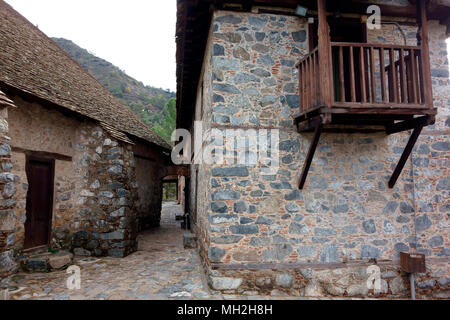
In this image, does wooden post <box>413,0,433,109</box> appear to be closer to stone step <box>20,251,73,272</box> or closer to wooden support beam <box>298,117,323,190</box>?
wooden support beam <box>298,117,323,190</box>

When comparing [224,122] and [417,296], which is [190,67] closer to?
[224,122]

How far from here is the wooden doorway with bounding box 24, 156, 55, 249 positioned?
20.7ft

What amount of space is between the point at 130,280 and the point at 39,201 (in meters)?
3.15

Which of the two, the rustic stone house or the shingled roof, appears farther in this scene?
the shingled roof

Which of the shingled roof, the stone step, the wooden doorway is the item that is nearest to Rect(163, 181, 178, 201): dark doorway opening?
the shingled roof

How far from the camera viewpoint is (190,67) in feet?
24.5

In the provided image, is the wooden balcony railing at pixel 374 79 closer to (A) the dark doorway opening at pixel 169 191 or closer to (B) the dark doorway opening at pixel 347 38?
(B) the dark doorway opening at pixel 347 38

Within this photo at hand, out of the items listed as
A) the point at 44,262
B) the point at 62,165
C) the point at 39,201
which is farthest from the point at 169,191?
the point at 44,262

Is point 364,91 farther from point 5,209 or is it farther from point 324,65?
point 5,209

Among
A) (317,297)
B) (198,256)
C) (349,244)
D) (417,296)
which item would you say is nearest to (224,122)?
(349,244)

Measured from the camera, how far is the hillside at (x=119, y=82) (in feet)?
127

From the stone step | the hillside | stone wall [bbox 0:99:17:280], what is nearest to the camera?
stone wall [bbox 0:99:17:280]

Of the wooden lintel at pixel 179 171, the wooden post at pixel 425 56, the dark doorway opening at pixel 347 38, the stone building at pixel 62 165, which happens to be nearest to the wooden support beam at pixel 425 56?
the wooden post at pixel 425 56

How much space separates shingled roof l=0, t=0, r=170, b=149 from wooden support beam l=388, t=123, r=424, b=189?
22.3ft
